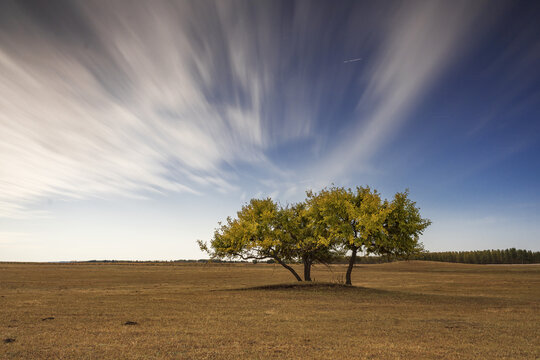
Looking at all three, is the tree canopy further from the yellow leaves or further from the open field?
the open field

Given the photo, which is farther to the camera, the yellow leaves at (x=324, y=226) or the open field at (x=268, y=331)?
the yellow leaves at (x=324, y=226)

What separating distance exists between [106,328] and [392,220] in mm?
26801

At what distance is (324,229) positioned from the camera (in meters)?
33.8

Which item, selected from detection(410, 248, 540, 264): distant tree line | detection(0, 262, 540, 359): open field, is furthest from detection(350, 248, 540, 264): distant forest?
detection(0, 262, 540, 359): open field

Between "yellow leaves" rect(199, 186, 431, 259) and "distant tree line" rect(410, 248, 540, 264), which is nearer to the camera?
"yellow leaves" rect(199, 186, 431, 259)

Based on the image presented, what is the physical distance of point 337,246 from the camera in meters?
34.8

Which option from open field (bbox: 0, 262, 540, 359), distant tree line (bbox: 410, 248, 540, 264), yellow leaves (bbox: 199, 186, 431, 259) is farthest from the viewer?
distant tree line (bbox: 410, 248, 540, 264)

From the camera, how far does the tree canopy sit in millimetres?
31219

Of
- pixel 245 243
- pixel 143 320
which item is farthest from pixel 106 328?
pixel 245 243

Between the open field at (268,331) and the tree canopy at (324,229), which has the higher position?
the tree canopy at (324,229)

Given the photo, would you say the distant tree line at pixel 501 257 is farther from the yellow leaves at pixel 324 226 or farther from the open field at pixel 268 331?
the open field at pixel 268 331

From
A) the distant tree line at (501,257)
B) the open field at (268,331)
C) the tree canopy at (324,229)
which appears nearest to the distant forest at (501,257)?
the distant tree line at (501,257)

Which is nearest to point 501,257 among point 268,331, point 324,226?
point 324,226

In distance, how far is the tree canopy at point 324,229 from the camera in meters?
31.2
